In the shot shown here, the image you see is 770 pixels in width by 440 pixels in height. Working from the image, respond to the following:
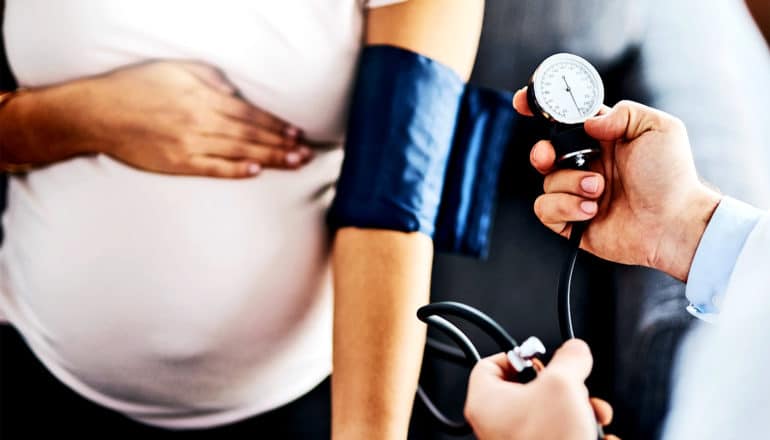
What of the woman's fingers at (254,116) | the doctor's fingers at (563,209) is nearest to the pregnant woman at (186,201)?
the woman's fingers at (254,116)

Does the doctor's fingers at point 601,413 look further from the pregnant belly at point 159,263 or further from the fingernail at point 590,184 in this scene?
the pregnant belly at point 159,263

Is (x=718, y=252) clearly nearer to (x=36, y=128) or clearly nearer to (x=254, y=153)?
(x=254, y=153)

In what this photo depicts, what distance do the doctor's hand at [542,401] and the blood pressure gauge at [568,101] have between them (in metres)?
0.11

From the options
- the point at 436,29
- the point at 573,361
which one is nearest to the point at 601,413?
the point at 573,361

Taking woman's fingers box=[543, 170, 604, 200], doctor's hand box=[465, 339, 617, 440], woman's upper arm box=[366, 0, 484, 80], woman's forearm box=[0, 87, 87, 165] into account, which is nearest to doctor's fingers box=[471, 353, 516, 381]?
doctor's hand box=[465, 339, 617, 440]

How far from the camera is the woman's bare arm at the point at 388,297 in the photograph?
45 centimetres

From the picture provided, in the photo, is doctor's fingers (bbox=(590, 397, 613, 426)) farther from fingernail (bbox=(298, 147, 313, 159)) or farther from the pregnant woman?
fingernail (bbox=(298, 147, 313, 159))

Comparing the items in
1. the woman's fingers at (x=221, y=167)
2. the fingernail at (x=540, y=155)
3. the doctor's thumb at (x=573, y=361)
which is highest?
the fingernail at (x=540, y=155)

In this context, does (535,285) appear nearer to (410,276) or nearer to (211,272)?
(410,276)

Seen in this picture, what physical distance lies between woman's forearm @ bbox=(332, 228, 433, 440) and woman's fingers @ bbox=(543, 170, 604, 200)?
0.12 m

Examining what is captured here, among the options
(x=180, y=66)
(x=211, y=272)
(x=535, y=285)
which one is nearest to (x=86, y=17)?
(x=180, y=66)

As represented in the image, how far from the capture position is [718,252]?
1.10ft

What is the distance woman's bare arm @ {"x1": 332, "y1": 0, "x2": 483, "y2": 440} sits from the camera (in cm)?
45

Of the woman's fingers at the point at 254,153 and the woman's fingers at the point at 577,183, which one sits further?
the woman's fingers at the point at 254,153
